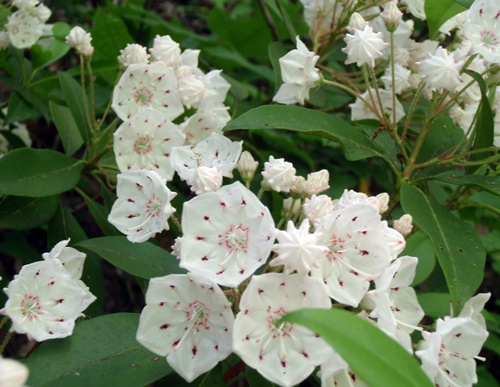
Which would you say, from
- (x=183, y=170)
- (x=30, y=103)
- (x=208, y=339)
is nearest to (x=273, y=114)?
(x=183, y=170)

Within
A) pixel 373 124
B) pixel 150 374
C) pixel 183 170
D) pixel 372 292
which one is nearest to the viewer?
pixel 372 292

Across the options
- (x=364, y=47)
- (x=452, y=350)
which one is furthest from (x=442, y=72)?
(x=452, y=350)

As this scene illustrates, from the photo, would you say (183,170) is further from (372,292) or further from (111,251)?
(372,292)

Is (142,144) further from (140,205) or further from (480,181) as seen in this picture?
(480,181)

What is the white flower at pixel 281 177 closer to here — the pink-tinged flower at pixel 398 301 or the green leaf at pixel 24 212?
the pink-tinged flower at pixel 398 301

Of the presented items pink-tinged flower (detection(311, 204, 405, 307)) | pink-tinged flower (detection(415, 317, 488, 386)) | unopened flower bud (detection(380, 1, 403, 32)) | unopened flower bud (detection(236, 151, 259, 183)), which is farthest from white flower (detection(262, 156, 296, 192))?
unopened flower bud (detection(380, 1, 403, 32))

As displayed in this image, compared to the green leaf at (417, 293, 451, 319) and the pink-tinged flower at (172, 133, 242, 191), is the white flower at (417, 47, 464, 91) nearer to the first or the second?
the pink-tinged flower at (172, 133, 242, 191)

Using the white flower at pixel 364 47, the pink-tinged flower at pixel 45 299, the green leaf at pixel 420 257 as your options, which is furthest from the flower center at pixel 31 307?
the green leaf at pixel 420 257
